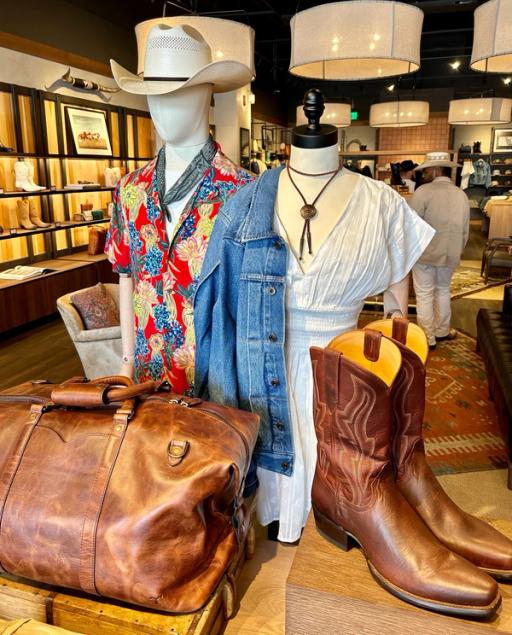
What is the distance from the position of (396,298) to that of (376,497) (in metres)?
0.62

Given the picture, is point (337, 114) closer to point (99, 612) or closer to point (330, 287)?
point (330, 287)

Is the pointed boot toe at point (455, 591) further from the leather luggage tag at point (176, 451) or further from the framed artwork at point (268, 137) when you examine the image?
the framed artwork at point (268, 137)

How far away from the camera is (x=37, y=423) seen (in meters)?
0.91

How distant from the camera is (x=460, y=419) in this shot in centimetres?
360

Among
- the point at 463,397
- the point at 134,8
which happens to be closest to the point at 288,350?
the point at 463,397

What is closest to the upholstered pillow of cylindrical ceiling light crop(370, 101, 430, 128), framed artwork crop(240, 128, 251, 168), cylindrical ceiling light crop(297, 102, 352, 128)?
cylindrical ceiling light crop(370, 101, 430, 128)

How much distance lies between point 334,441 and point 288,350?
1.53 ft

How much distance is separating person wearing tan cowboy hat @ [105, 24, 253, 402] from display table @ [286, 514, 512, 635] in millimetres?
660

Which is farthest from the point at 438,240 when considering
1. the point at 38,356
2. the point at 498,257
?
the point at 38,356

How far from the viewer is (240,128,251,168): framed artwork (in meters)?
10.0

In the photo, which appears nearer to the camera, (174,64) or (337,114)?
(174,64)

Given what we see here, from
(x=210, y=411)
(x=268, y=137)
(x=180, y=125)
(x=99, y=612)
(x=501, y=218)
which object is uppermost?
(x=268, y=137)

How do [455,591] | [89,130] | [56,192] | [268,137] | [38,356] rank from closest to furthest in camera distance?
[455,591] < [38,356] < [56,192] < [89,130] < [268,137]

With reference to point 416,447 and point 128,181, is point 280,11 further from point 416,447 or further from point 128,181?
point 416,447
